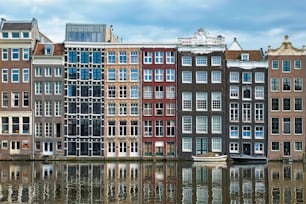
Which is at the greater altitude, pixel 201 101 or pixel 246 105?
pixel 201 101

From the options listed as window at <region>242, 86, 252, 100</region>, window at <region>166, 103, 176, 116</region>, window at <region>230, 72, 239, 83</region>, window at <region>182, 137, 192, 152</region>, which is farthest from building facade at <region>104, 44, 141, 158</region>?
window at <region>242, 86, 252, 100</region>

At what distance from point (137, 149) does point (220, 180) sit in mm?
30657

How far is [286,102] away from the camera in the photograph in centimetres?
7838

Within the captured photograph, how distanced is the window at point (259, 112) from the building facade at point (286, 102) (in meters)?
1.13

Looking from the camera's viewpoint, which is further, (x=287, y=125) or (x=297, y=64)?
A: (x=297, y=64)

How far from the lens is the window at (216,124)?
78.0 m

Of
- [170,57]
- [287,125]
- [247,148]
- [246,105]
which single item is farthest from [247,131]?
[170,57]

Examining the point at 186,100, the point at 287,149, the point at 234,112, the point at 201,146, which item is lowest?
the point at 287,149

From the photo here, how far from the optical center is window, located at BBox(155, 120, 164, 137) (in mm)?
78438

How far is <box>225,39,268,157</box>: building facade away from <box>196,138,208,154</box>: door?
11.9ft

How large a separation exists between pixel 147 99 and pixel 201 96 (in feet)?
27.1

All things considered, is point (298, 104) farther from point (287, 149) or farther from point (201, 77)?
point (201, 77)

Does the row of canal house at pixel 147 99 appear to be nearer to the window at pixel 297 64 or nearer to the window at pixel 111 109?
the window at pixel 297 64

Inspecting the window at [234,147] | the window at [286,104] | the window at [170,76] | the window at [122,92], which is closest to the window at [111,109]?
the window at [122,92]
